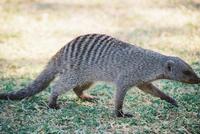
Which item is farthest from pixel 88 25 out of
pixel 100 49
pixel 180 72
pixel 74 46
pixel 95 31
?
pixel 180 72

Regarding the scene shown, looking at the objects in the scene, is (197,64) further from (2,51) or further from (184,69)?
A: (2,51)

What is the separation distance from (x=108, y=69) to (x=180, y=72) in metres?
0.74

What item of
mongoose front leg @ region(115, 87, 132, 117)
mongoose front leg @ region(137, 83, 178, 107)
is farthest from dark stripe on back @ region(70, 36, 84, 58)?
mongoose front leg @ region(137, 83, 178, 107)

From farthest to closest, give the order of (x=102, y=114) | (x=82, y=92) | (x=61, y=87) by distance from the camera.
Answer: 1. (x=82, y=92)
2. (x=61, y=87)
3. (x=102, y=114)

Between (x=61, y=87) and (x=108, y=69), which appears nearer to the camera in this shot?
(x=108, y=69)

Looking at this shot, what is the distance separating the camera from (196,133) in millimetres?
4535

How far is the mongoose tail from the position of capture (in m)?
5.27

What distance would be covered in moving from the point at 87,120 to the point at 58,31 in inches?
146

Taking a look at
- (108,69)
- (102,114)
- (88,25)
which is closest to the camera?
(102,114)

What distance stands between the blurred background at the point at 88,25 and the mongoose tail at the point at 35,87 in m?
1.20

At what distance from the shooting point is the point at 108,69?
5145mm

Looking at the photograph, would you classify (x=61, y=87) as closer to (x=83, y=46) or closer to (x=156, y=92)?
(x=83, y=46)

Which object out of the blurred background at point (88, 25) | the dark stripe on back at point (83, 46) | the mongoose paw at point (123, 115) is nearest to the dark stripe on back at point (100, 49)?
the dark stripe on back at point (83, 46)

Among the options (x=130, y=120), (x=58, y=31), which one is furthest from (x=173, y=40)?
(x=130, y=120)
